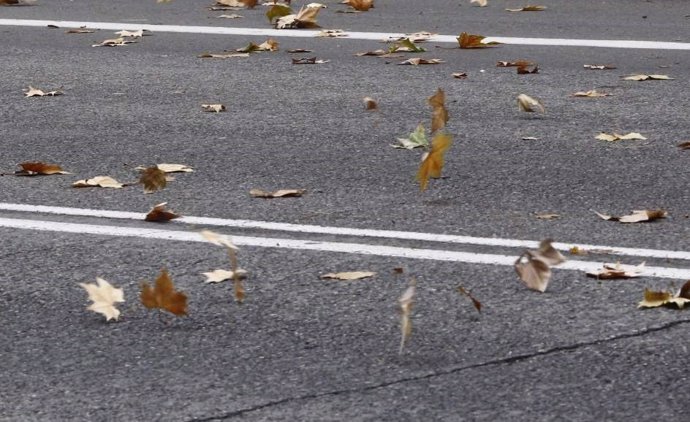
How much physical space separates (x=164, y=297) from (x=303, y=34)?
5456 millimetres

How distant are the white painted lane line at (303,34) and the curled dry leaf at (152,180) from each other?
368 centimetres

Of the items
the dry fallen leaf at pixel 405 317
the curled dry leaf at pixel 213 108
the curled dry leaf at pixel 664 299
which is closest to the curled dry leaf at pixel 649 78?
the curled dry leaf at pixel 213 108

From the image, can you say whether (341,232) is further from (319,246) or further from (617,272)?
(617,272)

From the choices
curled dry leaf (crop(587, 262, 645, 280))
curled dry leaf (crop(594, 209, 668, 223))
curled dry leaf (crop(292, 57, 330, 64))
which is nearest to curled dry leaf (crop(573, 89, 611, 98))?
curled dry leaf (crop(292, 57, 330, 64))

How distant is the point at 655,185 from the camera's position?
5.56 metres

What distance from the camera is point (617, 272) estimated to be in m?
4.38

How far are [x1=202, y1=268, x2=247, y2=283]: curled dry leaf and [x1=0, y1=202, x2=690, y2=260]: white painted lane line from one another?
53 cm

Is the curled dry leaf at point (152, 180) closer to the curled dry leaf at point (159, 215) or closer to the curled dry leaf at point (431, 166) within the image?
the curled dry leaf at point (159, 215)

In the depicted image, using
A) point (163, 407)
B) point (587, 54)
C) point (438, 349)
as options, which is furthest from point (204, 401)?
point (587, 54)

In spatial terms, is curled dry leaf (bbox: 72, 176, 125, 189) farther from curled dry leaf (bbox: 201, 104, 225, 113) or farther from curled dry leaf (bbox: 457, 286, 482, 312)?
curled dry leaf (bbox: 457, 286, 482, 312)

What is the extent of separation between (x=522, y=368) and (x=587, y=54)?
16.7 ft

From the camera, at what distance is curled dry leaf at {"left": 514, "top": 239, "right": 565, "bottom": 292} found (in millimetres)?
4277

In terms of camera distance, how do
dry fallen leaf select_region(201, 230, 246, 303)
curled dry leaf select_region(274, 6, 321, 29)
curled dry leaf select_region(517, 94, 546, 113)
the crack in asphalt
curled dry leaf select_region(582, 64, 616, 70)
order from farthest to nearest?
curled dry leaf select_region(274, 6, 321, 29), curled dry leaf select_region(582, 64, 616, 70), curled dry leaf select_region(517, 94, 546, 113), dry fallen leaf select_region(201, 230, 246, 303), the crack in asphalt

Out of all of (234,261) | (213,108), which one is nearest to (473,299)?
(234,261)
